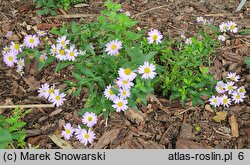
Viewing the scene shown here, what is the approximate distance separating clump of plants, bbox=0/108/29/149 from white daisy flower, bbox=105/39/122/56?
0.79 m

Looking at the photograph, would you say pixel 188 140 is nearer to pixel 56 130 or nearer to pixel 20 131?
pixel 56 130

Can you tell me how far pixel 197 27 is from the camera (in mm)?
3797

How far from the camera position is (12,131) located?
2822mm

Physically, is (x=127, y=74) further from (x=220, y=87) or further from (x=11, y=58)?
(x=11, y=58)

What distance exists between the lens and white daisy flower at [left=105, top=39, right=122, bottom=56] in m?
2.73

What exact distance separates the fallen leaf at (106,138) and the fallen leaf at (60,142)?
215 mm

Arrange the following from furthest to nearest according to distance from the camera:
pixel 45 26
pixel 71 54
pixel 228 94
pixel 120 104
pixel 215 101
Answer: pixel 45 26 → pixel 228 94 → pixel 215 101 → pixel 71 54 → pixel 120 104

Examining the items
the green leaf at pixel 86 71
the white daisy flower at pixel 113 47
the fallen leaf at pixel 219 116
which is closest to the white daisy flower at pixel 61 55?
the green leaf at pixel 86 71

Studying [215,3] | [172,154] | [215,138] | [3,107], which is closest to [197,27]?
[215,3]

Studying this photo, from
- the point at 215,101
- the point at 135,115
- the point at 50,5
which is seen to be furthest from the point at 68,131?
the point at 50,5

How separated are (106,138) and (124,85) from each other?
49 centimetres

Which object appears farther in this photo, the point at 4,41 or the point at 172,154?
the point at 4,41

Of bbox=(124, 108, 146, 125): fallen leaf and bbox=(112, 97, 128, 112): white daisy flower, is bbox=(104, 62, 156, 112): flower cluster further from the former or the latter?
bbox=(124, 108, 146, 125): fallen leaf

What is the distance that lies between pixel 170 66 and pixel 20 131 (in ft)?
4.60
